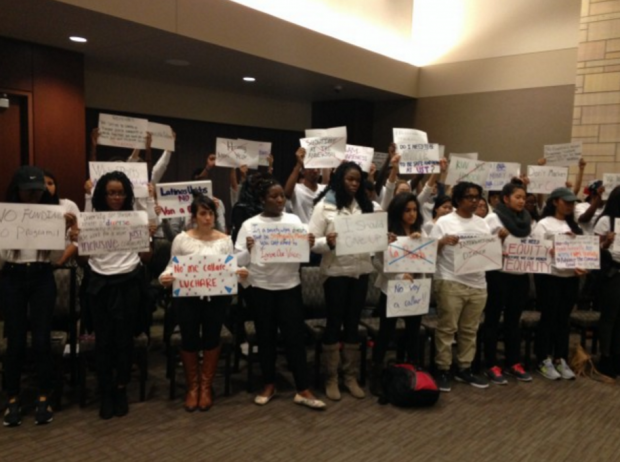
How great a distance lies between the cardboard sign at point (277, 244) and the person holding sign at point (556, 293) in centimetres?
193

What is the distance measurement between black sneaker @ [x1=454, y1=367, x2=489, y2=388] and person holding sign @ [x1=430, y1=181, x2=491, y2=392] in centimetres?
20

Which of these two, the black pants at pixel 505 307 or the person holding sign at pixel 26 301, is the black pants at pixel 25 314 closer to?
the person holding sign at pixel 26 301

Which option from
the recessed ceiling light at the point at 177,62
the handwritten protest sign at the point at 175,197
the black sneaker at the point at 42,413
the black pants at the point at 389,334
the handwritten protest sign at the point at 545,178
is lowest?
the black sneaker at the point at 42,413

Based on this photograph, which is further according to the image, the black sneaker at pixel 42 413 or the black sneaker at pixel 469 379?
the black sneaker at pixel 469 379

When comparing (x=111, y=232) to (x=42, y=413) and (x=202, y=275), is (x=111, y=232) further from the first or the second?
(x=42, y=413)

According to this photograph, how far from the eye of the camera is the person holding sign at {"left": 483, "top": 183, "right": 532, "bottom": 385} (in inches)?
155

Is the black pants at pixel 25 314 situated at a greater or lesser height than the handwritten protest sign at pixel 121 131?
lesser

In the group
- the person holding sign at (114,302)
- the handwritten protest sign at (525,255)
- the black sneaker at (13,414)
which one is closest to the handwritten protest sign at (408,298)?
the handwritten protest sign at (525,255)

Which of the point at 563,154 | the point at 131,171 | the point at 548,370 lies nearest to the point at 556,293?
the point at 548,370

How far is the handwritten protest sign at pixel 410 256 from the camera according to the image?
358 cm

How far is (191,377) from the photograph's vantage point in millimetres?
3443

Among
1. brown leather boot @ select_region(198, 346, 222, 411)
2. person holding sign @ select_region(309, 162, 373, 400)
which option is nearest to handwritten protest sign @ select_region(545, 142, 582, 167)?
person holding sign @ select_region(309, 162, 373, 400)

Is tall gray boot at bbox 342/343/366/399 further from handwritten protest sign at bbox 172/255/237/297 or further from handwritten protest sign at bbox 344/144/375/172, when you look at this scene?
handwritten protest sign at bbox 344/144/375/172

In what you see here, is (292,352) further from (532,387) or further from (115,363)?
(532,387)
